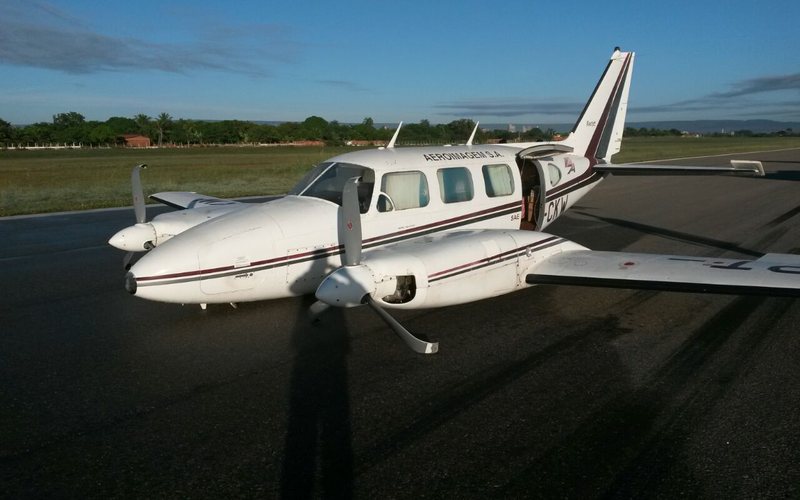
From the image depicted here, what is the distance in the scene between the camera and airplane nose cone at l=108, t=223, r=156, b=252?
9.05 metres

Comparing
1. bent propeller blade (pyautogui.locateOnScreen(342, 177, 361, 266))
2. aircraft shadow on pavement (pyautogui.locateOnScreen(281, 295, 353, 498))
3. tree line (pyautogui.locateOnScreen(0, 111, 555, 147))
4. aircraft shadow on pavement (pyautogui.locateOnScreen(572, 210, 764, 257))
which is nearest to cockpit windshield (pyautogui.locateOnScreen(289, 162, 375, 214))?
bent propeller blade (pyautogui.locateOnScreen(342, 177, 361, 266))

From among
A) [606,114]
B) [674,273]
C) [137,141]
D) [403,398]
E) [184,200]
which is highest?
[137,141]

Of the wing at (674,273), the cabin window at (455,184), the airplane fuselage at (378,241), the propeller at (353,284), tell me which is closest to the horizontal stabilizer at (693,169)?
the wing at (674,273)

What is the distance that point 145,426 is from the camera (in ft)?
17.0

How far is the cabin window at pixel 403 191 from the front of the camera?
858 centimetres

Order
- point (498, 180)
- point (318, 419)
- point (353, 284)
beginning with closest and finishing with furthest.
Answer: point (318, 419) → point (353, 284) → point (498, 180)

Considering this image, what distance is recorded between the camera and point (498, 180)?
1025cm

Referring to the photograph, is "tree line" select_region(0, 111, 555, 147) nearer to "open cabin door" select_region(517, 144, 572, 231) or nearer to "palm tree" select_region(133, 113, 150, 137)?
"palm tree" select_region(133, 113, 150, 137)

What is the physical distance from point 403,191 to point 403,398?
3.96m

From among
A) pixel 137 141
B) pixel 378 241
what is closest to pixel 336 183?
pixel 378 241

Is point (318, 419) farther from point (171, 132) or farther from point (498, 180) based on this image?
point (171, 132)

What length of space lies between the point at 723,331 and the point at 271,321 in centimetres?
617

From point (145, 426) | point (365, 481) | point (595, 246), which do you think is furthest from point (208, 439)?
point (595, 246)

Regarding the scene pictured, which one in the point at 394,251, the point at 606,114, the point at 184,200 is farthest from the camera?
the point at 606,114
